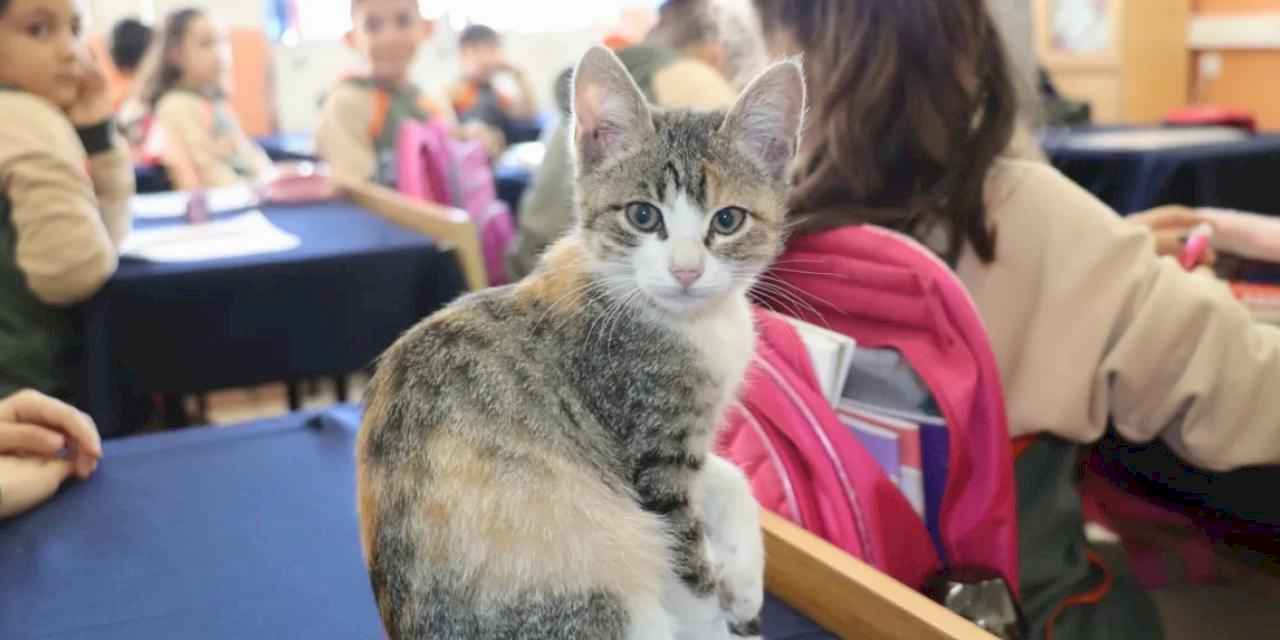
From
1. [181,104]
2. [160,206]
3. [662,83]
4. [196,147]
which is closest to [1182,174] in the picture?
[662,83]

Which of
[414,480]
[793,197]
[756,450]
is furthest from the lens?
[793,197]

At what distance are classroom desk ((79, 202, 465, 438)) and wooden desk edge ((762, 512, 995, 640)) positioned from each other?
116 centimetres

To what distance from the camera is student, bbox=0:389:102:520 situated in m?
0.99

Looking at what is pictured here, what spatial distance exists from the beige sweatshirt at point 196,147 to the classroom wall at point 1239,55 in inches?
134

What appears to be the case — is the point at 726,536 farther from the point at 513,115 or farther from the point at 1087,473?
the point at 513,115

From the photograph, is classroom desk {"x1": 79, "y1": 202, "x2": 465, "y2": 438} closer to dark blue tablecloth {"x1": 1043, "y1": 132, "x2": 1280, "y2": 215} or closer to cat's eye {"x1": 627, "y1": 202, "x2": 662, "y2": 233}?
cat's eye {"x1": 627, "y1": 202, "x2": 662, "y2": 233}

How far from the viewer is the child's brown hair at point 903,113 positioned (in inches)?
44.8

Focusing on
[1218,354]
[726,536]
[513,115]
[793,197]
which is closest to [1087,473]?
[1218,354]

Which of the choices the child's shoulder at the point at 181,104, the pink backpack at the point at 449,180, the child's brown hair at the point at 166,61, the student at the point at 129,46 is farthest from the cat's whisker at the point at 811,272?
the student at the point at 129,46

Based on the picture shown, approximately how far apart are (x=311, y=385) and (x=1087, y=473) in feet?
9.67

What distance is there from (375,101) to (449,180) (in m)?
0.56

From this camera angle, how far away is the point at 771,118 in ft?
2.46

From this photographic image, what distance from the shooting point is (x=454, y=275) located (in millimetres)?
1990

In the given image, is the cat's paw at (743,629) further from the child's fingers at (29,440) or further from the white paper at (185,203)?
the white paper at (185,203)
